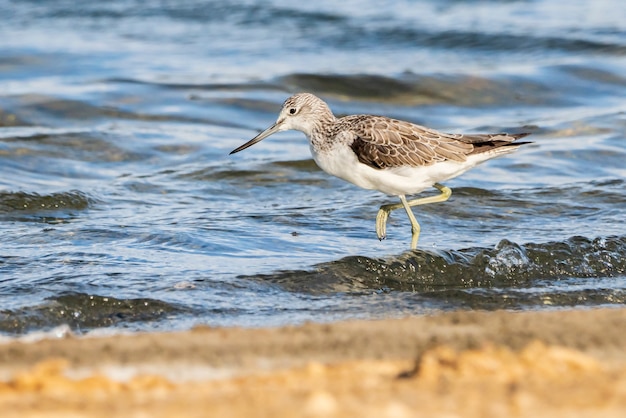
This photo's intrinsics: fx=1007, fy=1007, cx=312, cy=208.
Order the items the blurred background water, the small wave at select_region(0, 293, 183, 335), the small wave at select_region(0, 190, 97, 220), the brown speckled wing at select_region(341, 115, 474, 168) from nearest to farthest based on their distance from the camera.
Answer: the small wave at select_region(0, 293, 183, 335)
the blurred background water
the brown speckled wing at select_region(341, 115, 474, 168)
the small wave at select_region(0, 190, 97, 220)

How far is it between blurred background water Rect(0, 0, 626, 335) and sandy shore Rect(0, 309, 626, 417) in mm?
Result: 1719

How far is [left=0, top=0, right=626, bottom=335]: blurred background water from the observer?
281 inches

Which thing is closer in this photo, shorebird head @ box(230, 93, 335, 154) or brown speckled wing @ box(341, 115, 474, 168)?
brown speckled wing @ box(341, 115, 474, 168)

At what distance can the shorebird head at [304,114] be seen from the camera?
27.5ft

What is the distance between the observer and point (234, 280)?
285 inches

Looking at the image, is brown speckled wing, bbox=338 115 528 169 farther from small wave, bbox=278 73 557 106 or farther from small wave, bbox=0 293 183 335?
small wave, bbox=278 73 557 106

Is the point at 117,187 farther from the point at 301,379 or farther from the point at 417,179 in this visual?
the point at 301,379

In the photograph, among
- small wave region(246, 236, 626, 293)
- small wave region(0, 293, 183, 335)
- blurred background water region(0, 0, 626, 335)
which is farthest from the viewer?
small wave region(246, 236, 626, 293)

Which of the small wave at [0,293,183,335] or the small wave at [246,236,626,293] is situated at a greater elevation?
the small wave at [246,236,626,293]

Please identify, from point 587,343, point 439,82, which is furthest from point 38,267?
point 439,82

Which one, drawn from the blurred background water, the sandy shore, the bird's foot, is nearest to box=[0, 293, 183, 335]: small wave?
the blurred background water

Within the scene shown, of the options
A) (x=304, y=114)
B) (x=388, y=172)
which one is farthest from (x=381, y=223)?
(x=304, y=114)

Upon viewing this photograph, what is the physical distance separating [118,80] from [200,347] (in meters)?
10.6

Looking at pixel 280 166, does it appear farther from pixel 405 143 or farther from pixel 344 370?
pixel 344 370
